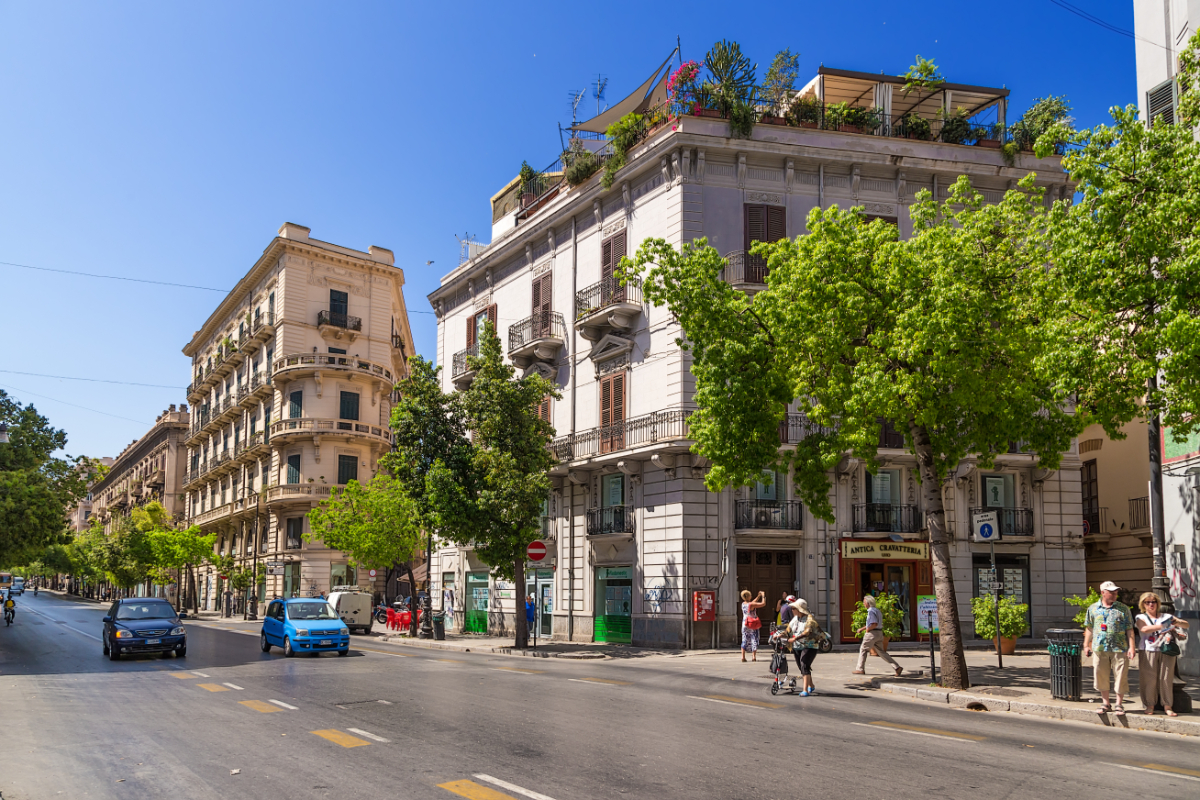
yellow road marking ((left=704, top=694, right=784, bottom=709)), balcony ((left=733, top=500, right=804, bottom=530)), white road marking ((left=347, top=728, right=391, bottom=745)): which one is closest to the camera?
white road marking ((left=347, top=728, right=391, bottom=745))

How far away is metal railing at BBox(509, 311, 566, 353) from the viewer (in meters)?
34.3

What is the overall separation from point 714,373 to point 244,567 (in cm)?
5155

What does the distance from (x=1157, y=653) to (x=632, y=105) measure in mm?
26739

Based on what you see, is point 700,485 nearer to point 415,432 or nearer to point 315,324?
point 415,432

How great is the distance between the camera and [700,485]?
91.9 ft

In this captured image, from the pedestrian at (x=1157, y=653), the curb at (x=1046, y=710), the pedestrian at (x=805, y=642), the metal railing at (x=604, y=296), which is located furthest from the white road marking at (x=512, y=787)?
the metal railing at (x=604, y=296)

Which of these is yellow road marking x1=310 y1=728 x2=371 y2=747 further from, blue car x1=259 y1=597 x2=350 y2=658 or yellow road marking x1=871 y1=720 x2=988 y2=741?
blue car x1=259 y1=597 x2=350 y2=658

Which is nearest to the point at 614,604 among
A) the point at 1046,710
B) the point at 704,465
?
the point at 704,465

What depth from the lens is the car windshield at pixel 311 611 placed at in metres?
25.1

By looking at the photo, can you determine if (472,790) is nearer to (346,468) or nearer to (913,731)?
(913,731)

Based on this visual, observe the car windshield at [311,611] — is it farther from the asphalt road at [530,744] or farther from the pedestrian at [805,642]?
the pedestrian at [805,642]

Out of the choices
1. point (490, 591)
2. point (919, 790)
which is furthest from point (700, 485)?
point (919, 790)

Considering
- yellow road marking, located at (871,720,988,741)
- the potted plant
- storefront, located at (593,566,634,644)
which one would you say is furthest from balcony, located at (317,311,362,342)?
yellow road marking, located at (871,720,988,741)

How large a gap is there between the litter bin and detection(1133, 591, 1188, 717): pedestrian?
1137 millimetres
